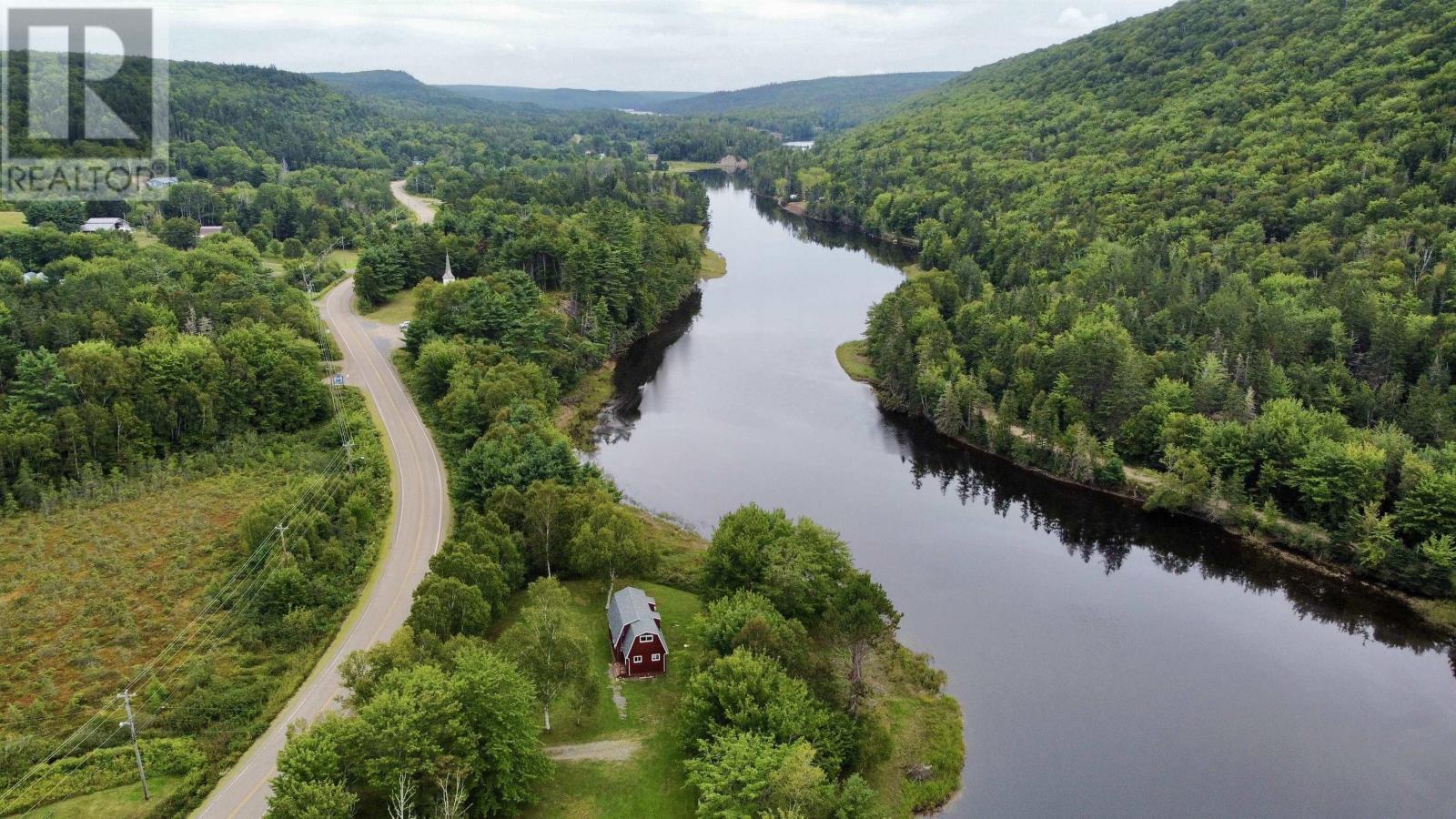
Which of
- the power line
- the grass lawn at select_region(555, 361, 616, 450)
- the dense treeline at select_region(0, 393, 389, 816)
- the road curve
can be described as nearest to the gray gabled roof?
the road curve

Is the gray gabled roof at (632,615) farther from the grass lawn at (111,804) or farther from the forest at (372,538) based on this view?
the grass lawn at (111,804)

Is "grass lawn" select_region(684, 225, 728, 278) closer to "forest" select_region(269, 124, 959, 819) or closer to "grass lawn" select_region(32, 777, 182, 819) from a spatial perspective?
"forest" select_region(269, 124, 959, 819)

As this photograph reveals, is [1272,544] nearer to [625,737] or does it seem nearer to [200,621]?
[625,737]

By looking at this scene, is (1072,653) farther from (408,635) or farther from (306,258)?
(306,258)

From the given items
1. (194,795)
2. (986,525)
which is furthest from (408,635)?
(986,525)

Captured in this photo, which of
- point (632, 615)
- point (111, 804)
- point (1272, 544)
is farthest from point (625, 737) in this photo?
point (1272, 544)

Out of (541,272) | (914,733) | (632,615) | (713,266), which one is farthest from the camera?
(713,266)

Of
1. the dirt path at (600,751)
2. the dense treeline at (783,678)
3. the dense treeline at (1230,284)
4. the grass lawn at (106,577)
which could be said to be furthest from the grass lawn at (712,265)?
the dirt path at (600,751)
